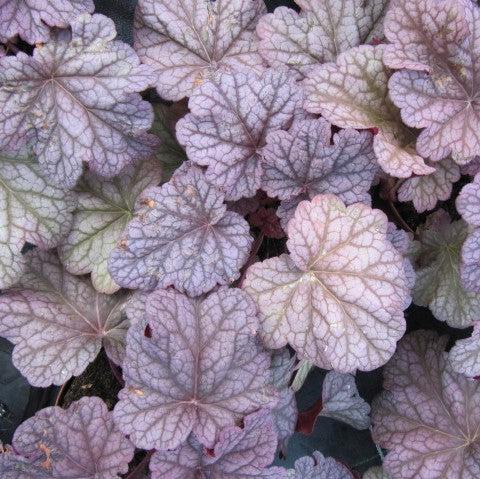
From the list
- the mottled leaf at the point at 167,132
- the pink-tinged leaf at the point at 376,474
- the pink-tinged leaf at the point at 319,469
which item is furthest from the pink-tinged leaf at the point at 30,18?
the pink-tinged leaf at the point at 376,474

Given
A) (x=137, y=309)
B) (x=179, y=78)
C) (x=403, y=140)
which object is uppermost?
(x=179, y=78)

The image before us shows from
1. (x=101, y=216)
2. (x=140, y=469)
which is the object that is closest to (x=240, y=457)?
A: (x=140, y=469)

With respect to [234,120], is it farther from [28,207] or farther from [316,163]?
[28,207]

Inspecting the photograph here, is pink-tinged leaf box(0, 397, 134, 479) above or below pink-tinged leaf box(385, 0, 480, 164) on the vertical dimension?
below

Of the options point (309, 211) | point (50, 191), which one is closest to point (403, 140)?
point (309, 211)

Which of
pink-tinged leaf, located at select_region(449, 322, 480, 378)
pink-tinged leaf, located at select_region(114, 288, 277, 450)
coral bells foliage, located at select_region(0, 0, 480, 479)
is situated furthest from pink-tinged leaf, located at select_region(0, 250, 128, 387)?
pink-tinged leaf, located at select_region(449, 322, 480, 378)

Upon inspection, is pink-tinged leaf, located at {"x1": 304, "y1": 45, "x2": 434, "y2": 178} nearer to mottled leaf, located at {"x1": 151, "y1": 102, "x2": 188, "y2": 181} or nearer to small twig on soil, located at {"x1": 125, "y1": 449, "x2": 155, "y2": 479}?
mottled leaf, located at {"x1": 151, "y1": 102, "x2": 188, "y2": 181}

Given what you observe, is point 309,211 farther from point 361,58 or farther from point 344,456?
point 344,456
